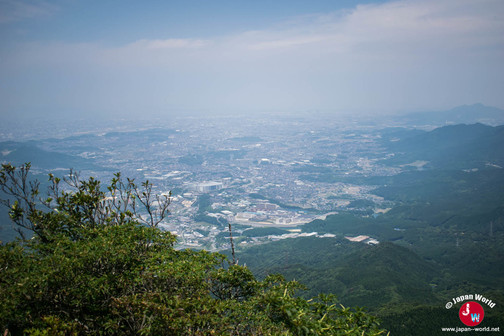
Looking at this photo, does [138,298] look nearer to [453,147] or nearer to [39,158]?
[39,158]

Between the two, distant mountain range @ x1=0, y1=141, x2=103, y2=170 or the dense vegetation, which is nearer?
the dense vegetation

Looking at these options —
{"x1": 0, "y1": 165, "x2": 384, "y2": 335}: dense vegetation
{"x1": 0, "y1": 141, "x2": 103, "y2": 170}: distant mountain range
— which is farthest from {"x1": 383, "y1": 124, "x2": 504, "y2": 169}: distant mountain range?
{"x1": 0, "y1": 165, "x2": 384, "y2": 335}: dense vegetation

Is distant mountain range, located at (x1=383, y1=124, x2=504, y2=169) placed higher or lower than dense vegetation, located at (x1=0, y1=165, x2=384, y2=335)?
lower

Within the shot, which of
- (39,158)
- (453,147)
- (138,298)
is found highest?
(138,298)

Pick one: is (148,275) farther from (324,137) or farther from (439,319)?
(324,137)

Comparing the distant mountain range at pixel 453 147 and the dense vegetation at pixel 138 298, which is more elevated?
the dense vegetation at pixel 138 298

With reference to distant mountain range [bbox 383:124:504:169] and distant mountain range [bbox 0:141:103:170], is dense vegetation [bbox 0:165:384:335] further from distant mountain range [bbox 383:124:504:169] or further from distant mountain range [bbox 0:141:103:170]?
distant mountain range [bbox 383:124:504:169]

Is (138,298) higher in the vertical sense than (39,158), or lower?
higher

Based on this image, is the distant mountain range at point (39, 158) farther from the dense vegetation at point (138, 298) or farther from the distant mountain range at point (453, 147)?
the distant mountain range at point (453, 147)

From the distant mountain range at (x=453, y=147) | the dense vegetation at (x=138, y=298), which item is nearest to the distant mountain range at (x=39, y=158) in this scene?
the dense vegetation at (x=138, y=298)

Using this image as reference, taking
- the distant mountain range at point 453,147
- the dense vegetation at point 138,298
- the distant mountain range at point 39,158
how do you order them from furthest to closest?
the distant mountain range at point 453,147 → the distant mountain range at point 39,158 → the dense vegetation at point 138,298

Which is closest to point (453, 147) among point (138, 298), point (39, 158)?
point (138, 298)
